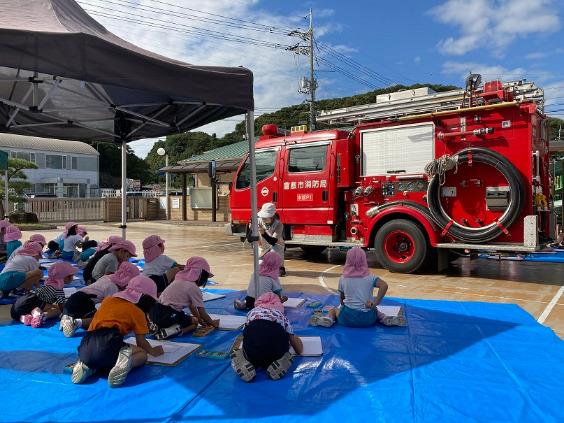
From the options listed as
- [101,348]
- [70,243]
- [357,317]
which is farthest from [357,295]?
[70,243]

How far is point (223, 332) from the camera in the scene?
473 cm

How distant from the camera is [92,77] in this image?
3.59 m

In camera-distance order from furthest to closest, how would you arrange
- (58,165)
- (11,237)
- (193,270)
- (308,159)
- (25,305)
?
1. (58,165)
2. (308,159)
3. (11,237)
4. (25,305)
5. (193,270)

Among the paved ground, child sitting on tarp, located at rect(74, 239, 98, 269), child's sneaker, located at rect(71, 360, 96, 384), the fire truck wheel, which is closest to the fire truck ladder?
the fire truck wheel

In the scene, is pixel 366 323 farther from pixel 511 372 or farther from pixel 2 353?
pixel 2 353

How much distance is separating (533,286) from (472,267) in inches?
83.2

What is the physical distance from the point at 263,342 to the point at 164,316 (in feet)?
4.69

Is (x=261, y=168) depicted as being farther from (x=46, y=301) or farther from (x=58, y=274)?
(x=46, y=301)

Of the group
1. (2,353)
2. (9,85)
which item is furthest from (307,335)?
(9,85)

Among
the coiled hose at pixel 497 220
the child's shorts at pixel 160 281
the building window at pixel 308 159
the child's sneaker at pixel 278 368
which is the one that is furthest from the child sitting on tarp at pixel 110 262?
the coiled hose at pixel 497 220

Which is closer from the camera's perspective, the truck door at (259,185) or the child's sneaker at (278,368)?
the child's sneaker at (278,368)

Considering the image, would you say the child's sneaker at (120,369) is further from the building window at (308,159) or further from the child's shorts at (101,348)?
the building window at (308,159)

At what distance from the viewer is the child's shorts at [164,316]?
443 centimetres

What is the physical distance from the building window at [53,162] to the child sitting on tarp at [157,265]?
127ft
